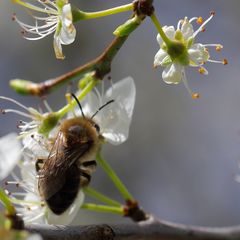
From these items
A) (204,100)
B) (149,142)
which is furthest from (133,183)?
(204,100)

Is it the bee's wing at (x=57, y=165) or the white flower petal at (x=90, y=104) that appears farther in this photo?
the white flower petal at (x=90, y=104)

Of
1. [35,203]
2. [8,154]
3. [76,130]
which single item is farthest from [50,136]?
[8,154]

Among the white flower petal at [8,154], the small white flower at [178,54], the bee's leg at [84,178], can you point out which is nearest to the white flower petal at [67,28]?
the small white flower at [178,54]

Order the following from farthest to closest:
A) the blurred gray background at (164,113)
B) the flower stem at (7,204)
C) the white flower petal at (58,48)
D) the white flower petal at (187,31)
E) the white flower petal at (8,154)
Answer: the blurred gray background at (164,113) → the white flower petal at (187,31) → the white flower petal at (58,48) → the flower stem at (7,204) → the white flower petal at (8,154)

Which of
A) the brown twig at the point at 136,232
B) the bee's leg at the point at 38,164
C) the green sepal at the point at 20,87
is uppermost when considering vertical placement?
the green sepal at the point at 20,87

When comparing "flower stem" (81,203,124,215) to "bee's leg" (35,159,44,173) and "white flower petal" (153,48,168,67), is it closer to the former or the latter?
"bee's leg" (35,159,44,173)

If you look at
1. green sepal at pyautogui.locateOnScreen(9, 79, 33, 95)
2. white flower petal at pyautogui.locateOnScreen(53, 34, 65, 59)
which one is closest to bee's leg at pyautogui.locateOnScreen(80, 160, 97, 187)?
white flower petal at pyautogui.locateOnScreen(53, 34, 65, 59)

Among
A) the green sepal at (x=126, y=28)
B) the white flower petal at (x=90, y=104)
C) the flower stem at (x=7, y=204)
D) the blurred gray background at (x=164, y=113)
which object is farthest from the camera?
the blurred gray background at (x=164, y=113)

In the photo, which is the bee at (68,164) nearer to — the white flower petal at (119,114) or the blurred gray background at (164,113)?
the white flower petal at (119,114)
